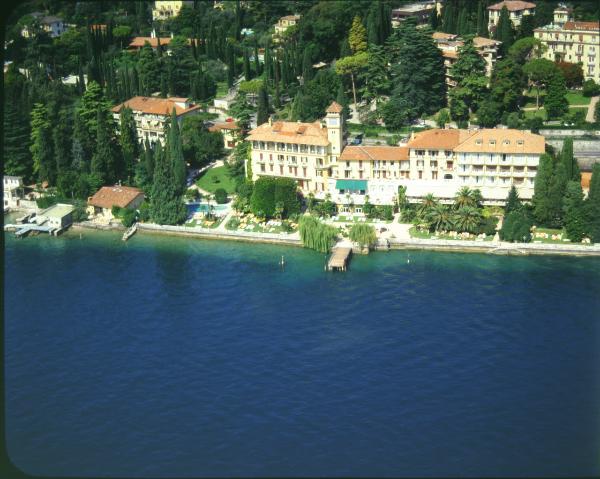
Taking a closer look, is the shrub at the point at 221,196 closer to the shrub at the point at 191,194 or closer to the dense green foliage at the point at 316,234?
the shrub at the point at 191,194

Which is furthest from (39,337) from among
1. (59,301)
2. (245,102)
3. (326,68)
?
(326,68)

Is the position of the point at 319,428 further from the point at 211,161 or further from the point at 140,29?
the point at 140,29

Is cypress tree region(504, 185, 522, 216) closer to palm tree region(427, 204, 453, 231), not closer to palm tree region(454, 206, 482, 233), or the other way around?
palm tree region(454, 206, 482, 233)

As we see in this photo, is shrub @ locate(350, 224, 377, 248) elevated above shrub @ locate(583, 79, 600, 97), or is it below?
below

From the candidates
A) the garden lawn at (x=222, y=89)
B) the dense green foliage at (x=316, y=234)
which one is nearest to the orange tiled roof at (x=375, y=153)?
the dense green foliage at (x=316, y=234)

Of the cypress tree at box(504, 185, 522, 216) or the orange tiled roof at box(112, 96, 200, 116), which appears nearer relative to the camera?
the cypress tree at box(504, 185, 522, 216)

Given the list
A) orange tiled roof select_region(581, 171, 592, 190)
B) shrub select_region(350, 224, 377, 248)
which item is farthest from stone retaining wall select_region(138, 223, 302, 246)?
orange tiled roof select_region(581, 171, 592, 190)
